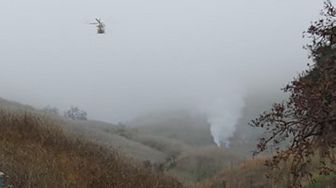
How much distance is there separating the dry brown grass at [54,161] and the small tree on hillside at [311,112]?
177 inches

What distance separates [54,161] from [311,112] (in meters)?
7.36

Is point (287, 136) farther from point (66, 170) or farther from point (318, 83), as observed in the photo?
point (66, 170)

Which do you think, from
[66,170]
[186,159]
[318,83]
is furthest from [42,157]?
[186,159]

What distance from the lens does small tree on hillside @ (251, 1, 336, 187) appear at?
7.94 metres

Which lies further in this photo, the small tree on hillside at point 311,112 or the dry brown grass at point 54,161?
the dry brown grass at point 54,161

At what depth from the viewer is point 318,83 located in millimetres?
8125

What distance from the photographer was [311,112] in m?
7.98

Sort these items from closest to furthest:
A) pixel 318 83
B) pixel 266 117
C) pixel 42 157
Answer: pixel 318 83
pixel 266 117
pixel 42 157

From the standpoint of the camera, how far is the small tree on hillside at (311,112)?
7938 millimetres

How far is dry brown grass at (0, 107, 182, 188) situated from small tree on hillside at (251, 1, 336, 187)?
14.7 feet

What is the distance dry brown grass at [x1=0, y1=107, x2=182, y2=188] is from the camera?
11.6 meters

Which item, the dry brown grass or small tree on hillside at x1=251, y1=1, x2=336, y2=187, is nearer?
small tree on hillside at x1=251, y1=1, x2=336, y2=187

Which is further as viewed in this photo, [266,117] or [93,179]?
[93,179]

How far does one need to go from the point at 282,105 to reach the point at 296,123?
0.31 meters
